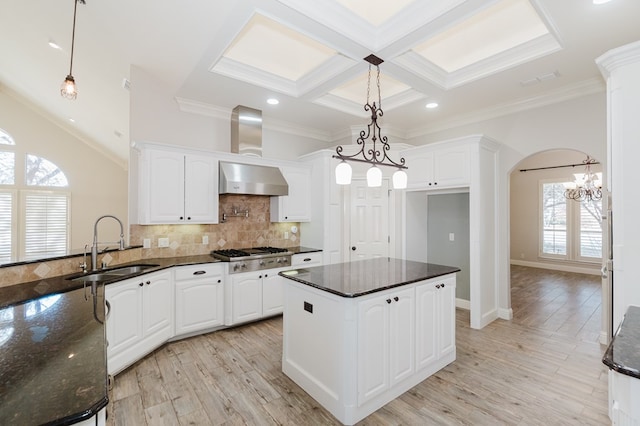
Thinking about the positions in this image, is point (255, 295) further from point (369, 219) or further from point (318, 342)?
point (369, 219)

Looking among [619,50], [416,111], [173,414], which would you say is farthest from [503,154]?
[173,414]

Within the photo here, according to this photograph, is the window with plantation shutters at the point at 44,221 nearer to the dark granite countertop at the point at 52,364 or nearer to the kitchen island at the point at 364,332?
the dark granite countertop at the point at 52,364

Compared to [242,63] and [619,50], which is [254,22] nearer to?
[242,63]

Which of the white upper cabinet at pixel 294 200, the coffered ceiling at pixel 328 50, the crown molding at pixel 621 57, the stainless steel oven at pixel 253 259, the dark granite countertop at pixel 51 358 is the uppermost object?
the coffered ceiling at pixel 328 50

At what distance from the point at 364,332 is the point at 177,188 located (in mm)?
2730

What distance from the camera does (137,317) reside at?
2783mm

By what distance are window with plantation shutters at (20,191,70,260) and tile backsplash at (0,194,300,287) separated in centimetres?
417

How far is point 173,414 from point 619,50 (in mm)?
3809

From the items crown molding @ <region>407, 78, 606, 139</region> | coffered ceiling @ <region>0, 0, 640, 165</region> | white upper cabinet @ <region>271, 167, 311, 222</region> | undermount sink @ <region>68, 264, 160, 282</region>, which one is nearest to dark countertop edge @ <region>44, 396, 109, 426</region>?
undermount sink @ <region>68, 264, 160, 282</region>

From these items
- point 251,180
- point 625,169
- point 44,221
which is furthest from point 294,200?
point 44,221

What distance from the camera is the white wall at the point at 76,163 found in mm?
6129

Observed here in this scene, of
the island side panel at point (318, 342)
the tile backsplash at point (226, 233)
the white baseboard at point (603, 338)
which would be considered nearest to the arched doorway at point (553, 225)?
the white baseboard at point (603, 338)

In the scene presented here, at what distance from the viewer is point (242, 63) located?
10.7 ft

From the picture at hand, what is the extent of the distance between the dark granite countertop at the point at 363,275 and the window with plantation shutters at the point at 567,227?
657 cm
